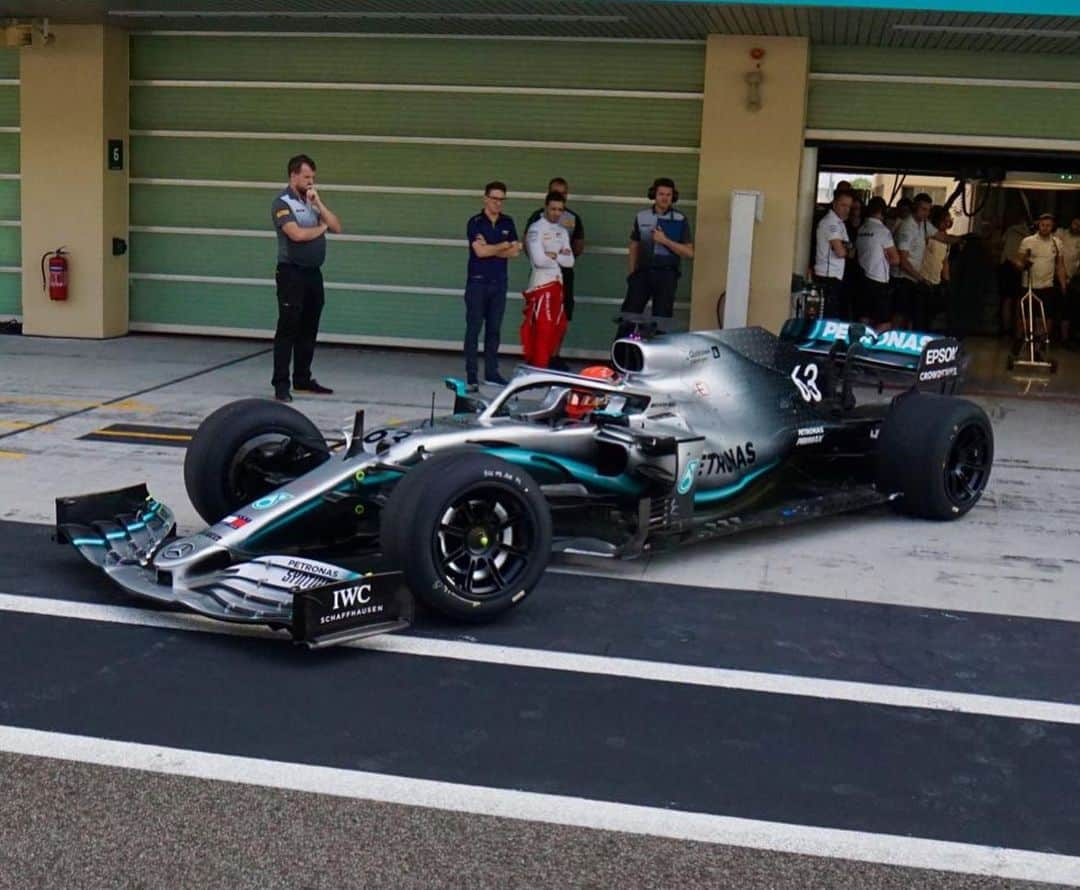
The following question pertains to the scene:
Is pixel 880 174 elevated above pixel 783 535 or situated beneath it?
elevated above

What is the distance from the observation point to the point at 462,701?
5.26m

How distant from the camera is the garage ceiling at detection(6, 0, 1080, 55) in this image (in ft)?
40.2

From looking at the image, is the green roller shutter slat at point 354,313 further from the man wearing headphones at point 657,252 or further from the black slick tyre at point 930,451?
the black slick tyre at point 930,451

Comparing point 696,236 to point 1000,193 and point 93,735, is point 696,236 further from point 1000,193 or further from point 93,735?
point 93,735

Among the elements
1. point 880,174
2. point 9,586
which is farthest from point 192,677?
point 880,174

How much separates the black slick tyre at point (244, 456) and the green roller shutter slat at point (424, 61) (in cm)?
813

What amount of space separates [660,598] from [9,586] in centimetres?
282

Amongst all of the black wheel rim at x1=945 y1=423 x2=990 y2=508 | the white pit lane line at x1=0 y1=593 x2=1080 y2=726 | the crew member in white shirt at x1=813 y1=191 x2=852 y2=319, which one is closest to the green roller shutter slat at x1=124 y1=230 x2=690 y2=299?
the crew member in white shirt at x1=813 y1=191 x2=852 y2=319

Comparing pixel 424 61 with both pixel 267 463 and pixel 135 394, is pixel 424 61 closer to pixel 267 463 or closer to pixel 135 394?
pixel 135 394

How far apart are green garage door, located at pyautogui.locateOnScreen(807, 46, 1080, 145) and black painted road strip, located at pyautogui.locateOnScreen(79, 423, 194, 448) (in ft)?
22.6

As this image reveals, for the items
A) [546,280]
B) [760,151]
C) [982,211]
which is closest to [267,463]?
[546,280]

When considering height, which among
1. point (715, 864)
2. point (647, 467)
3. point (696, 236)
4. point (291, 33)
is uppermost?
point (291, 33)

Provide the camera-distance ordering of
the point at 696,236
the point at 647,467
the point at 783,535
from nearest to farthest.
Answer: the point at 647,467 → the point at 783,535 → the point at 696,236

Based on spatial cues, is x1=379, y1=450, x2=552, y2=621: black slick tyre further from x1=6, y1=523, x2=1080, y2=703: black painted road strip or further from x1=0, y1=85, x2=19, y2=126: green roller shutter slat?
x1=0, y1=85, x2=19, y2=126: green roller shutter slat
